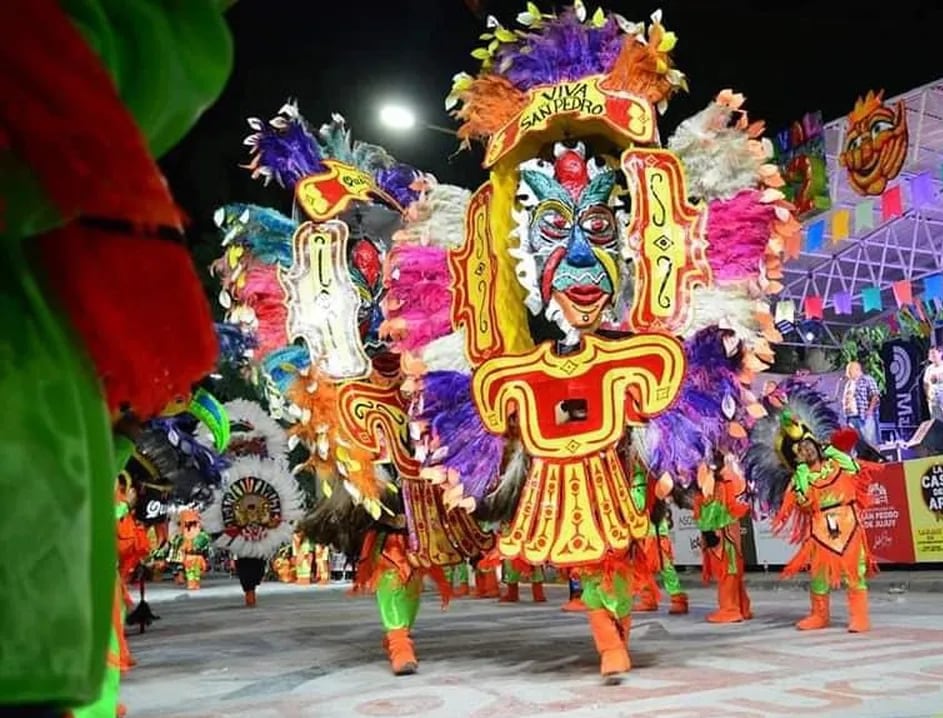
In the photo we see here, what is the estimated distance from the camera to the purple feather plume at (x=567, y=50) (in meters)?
4.86

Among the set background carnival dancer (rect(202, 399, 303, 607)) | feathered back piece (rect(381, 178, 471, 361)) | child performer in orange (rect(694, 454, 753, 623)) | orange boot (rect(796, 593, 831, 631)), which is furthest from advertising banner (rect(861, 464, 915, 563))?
feathered back piece (rect(381, 178, 471, 361))

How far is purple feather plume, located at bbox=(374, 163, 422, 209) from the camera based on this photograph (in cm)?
615

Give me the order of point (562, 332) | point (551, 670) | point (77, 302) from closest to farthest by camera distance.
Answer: point (77, 302), point (562, 332), point (551, 670)

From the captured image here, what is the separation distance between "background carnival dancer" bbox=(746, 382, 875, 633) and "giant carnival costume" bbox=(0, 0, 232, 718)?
6010 millimetres

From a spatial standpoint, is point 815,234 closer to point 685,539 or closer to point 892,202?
point 892,202

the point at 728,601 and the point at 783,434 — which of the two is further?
the point at 728,601

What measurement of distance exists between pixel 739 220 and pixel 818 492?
102 inches

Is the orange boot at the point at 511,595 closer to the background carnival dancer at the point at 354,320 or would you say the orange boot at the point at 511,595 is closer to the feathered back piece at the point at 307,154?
the background carnival dancer at the point at 354,320

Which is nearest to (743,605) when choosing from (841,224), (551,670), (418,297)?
(551,670)

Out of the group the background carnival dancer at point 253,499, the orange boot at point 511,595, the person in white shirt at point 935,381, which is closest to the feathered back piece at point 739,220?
the orange boot at point 511,595

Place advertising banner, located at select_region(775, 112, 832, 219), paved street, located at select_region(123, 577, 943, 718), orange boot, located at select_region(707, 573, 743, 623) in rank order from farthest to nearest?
advertising banner, located at select_region(775, 112, 832, 219) < orange boot, located at select_region(707, 573, 743, 623) < paved street, located at select_region(123, 577, 943, 718)

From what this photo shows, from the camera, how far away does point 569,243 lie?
4738 millimetres

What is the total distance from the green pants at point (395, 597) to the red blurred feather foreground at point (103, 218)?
13.9 feet

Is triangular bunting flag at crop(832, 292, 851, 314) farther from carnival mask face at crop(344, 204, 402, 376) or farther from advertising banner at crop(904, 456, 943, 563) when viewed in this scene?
carnival mask face at crop(344, 204, 402, 376)
